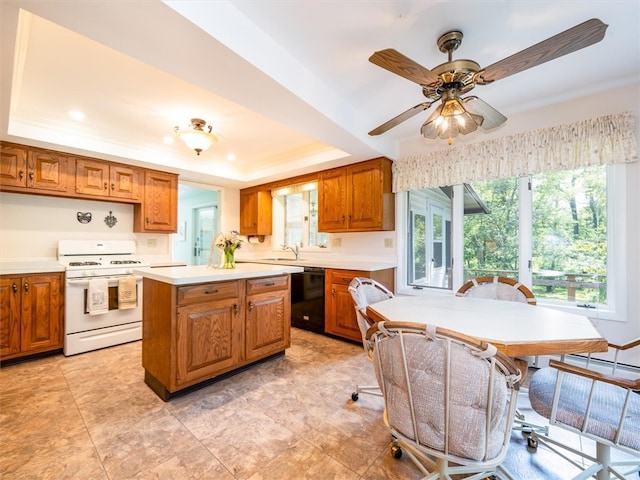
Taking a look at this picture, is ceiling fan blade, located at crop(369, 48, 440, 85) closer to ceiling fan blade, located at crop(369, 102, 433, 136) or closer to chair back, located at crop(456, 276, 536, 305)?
ceiling fan blade, located at crop(369, 102, 433, 136)

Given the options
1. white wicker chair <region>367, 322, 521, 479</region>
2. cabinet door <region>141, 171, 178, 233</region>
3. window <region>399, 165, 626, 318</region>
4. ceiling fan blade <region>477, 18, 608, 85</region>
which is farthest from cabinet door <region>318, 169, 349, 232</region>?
white wicker chair <region>367, 322, 521, 479</region>

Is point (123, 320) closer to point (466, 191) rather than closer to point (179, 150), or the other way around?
point (179, 150)

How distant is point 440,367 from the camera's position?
3.08ft

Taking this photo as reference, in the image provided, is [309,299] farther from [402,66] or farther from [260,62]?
[402,66]

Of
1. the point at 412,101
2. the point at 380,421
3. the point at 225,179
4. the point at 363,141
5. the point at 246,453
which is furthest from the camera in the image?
the point at 225,179

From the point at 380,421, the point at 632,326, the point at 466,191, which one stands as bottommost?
the point at 380,421

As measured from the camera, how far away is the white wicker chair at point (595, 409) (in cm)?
104

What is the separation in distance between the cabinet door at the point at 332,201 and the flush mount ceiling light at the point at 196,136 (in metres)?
1.60

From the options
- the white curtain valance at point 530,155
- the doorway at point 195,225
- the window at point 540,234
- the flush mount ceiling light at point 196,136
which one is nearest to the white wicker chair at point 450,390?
the window at point 540,234

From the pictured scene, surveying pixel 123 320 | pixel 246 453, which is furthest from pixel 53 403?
pixel 246 453

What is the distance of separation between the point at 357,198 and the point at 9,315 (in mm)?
3780

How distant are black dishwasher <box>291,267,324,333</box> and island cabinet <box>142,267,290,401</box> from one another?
1.02 metres

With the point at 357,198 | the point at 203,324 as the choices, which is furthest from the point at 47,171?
the point at 357,198

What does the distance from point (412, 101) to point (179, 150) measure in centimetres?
311
